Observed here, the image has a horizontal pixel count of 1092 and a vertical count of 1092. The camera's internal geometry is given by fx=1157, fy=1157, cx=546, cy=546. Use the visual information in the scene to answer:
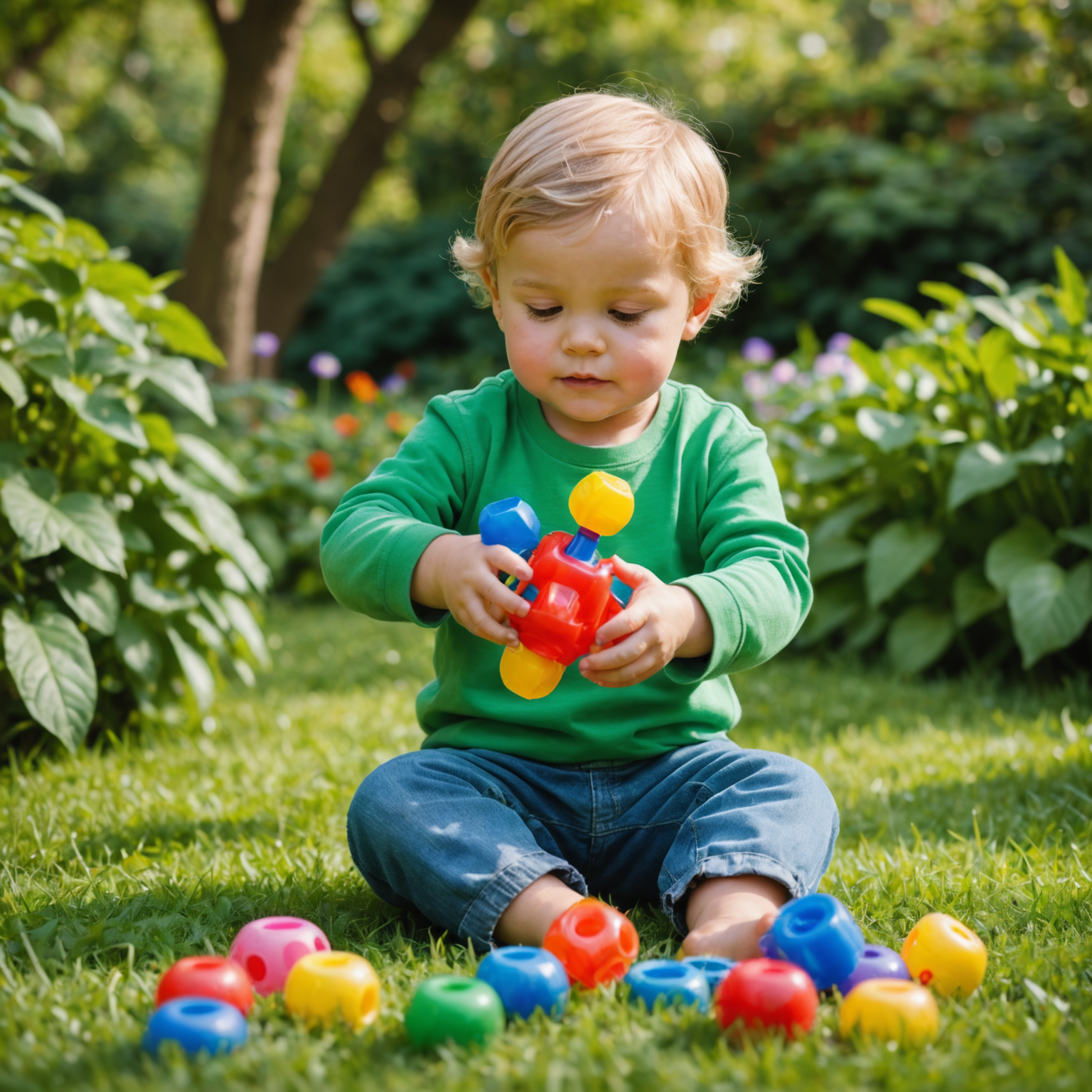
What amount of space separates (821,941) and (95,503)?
76.8 inches

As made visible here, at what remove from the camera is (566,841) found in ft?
6.41

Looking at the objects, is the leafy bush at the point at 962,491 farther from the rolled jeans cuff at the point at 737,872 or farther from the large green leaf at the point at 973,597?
the rolled jeans cuff at the point at 737,872

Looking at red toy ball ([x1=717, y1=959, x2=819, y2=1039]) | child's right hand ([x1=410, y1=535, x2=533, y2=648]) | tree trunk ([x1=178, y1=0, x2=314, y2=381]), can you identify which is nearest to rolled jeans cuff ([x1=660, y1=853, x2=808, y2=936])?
red toy ball ([x1=717, y1=959, x2=819, y2=1039])

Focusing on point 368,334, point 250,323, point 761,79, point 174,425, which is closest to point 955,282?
point 250,323

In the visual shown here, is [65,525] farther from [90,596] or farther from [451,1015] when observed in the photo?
[451,1015]

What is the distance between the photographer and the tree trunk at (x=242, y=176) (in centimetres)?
688

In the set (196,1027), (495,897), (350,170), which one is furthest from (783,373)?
(350,170)

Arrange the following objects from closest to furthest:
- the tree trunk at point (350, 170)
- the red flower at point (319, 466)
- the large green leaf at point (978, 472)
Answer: the large green leaf at point (978, 472)
the red flower at point (319, 466)
the tree trunk at point (350, 170)

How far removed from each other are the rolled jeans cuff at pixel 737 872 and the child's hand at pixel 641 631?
0.31m

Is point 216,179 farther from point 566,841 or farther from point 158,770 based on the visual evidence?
point 566,841

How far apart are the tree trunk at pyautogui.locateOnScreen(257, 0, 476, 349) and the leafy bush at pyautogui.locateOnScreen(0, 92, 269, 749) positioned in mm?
6005

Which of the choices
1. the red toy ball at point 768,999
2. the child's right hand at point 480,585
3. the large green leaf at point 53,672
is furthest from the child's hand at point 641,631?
the large green leaf at point 53,672

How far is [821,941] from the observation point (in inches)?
58.2

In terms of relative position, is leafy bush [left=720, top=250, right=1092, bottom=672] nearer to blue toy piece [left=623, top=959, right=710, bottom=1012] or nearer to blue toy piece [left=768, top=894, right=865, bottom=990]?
blue toy piece [left=768, top=894, right=865, bottom=990]
